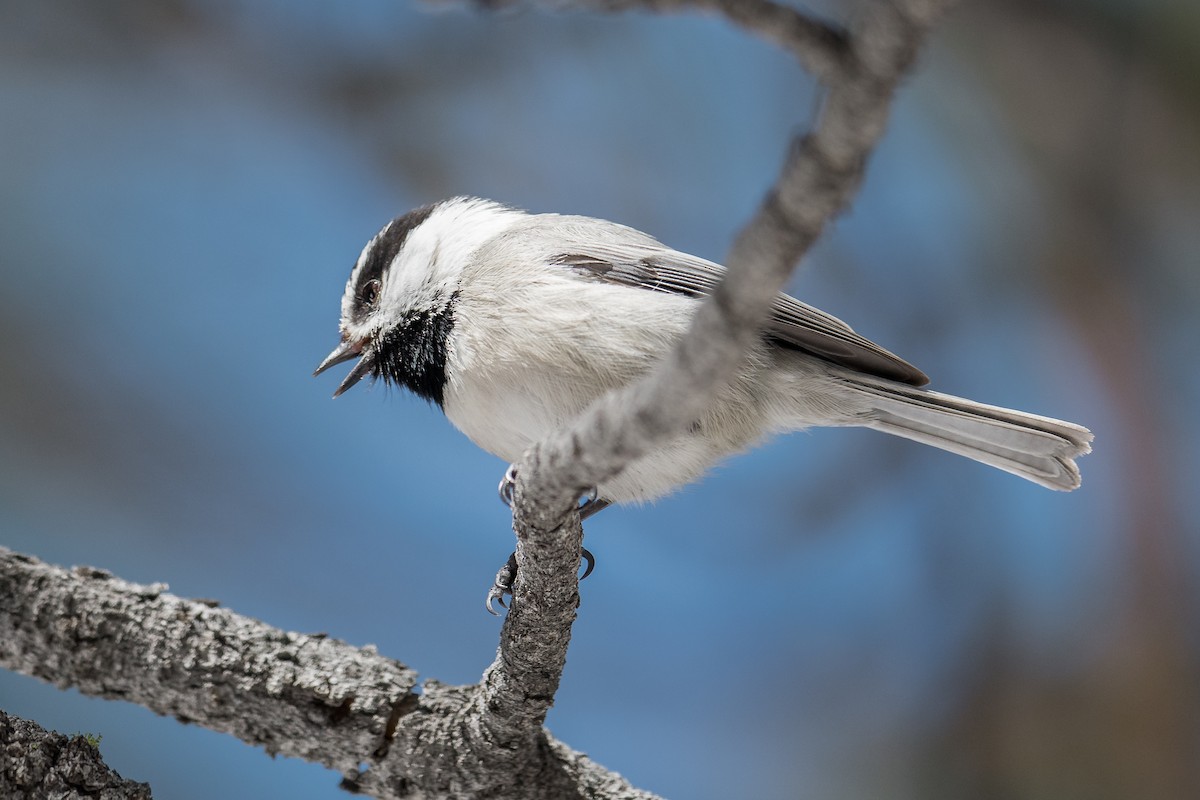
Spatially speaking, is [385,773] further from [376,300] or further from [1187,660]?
[1187,660]

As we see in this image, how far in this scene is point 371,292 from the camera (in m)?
1.94

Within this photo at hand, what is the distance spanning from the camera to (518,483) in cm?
113

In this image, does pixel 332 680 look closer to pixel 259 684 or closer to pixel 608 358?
pixel 259 684

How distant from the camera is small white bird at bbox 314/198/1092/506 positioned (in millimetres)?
1560

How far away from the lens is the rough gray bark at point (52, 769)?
47.7 inches

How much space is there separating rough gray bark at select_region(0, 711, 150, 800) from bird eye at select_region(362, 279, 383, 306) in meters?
0.94

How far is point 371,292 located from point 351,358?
14 centimetres

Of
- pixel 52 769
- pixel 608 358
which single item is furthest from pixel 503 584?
pixel 52 769

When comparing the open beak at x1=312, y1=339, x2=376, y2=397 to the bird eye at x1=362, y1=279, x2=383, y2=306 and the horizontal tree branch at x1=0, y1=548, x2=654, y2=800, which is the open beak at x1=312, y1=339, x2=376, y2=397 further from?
the horizontal tree branch at x1=0, y1=548, x2=654, y2=800

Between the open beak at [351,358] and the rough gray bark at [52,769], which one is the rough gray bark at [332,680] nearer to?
the rough gray bark at [52,769]

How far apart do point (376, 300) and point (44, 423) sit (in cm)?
164

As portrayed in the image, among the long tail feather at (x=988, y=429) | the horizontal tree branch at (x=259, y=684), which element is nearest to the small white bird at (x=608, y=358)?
the long tail feather at (x=988, y=429)

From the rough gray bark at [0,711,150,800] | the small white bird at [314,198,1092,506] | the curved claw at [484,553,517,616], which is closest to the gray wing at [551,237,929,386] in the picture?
the small white bird at [314,198,1092,506]

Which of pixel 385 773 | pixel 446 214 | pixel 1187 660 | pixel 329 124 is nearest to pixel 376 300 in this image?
pixel 446 214
